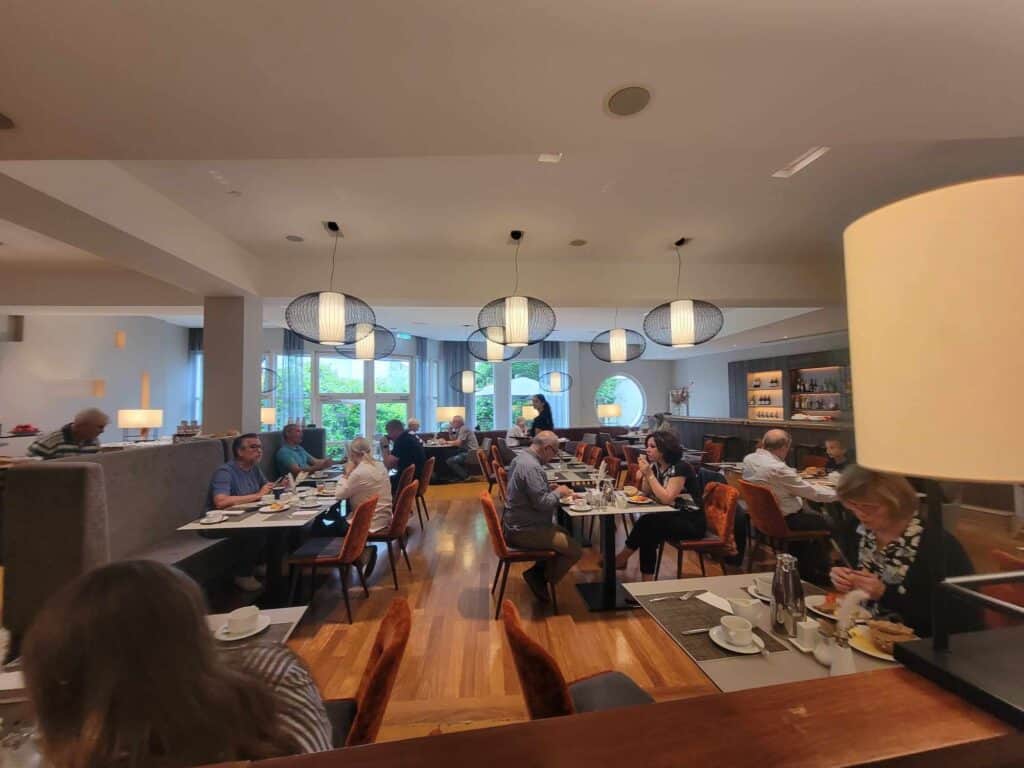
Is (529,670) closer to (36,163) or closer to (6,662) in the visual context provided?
(6,662)

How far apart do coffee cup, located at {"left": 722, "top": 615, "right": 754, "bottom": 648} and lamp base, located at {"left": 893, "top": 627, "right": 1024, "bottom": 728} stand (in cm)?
74

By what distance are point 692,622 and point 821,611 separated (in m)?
0.50

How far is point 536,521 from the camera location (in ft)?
10.8

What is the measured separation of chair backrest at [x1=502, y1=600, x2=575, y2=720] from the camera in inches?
50.4

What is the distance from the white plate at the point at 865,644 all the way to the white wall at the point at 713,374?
8.31 metres

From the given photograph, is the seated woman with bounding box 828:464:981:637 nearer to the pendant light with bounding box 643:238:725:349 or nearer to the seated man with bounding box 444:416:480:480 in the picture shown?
the pendant light with bounding box 643:238:725:349

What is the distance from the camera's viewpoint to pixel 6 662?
5.00 ft

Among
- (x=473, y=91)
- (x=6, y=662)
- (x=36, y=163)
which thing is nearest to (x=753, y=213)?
(x=473, y=91)

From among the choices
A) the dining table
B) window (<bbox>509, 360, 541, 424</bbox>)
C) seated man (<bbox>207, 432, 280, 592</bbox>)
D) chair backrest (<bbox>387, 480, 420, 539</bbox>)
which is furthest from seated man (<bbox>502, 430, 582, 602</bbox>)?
window (<bbox>509, 360, 541, 424</bbox>)

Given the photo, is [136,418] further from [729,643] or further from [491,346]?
[729,643]

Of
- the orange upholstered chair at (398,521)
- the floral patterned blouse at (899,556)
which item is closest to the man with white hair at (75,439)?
the orange upholstered chair at (398,521)

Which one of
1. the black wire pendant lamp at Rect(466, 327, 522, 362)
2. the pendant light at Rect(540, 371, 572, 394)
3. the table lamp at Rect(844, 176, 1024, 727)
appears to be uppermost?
the black wire pendant lamp at Rect(466, 327, 522, 362)

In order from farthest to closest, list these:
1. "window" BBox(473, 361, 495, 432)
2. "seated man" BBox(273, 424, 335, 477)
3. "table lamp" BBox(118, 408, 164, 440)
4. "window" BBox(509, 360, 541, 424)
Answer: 1. "window" BBox(509, 360, 541, 424)
2. "window" BBox(473, 361, 495, 432)
3. "table lamp" BBox(118, 408, 164, 440)
4. "seated man" BBox(273, 424, 335, 477)

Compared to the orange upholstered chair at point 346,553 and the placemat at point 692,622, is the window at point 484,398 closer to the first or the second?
the orange upholstered chair at point 346,553
